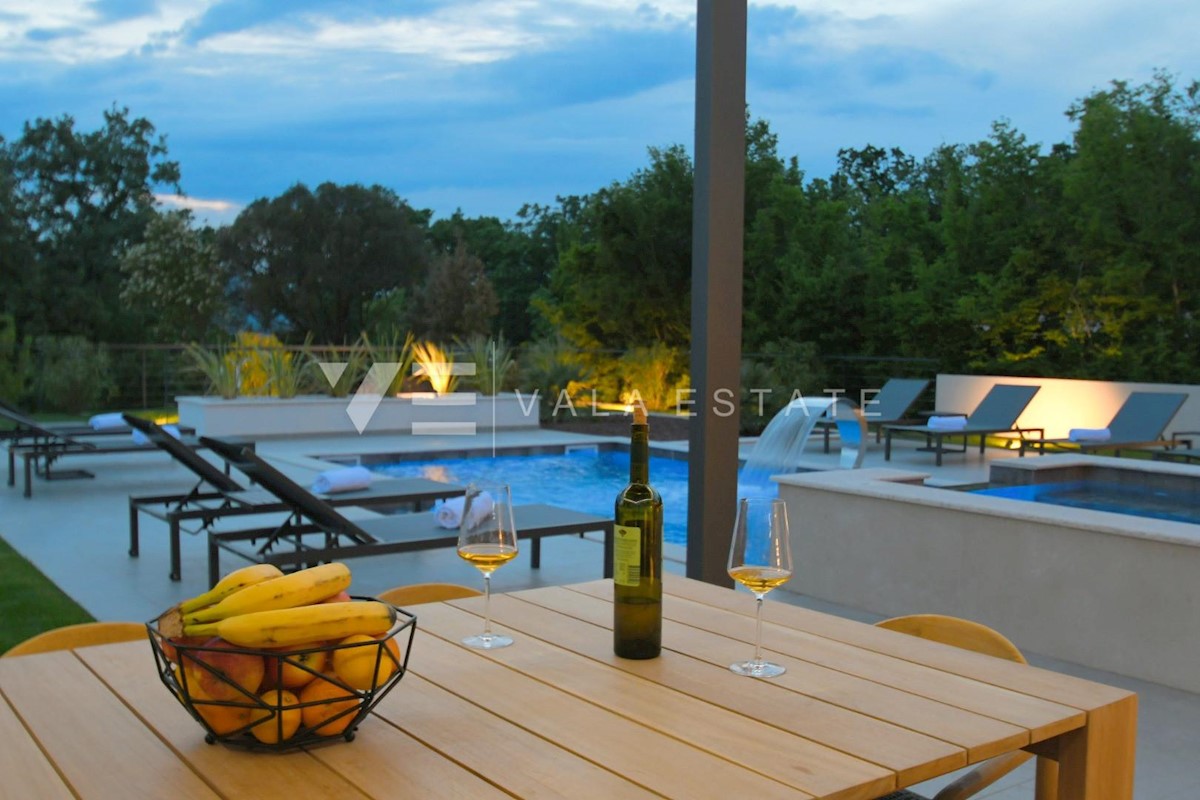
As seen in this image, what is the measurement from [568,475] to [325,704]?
28.7 ft

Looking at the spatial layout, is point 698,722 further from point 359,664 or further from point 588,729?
point 359,664

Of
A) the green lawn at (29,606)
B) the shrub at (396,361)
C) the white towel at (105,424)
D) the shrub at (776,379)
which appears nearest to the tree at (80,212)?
the shrub at (396,361)

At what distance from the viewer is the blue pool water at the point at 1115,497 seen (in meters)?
6.02

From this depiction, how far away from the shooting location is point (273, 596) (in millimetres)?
1161

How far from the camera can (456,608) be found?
1887mm

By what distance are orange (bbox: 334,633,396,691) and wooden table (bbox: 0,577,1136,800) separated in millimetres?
86

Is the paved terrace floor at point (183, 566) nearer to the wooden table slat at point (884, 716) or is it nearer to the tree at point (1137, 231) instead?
the wooden table slat at point (884, 716)

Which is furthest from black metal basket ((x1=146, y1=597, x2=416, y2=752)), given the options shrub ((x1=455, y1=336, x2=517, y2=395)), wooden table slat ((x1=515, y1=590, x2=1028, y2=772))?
shrub ((x1=455, y1=336, x2=517, y2=395))

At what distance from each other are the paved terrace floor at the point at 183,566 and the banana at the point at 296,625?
188cm

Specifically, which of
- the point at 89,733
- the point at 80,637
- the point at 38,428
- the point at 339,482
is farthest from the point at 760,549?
the point at 38,428

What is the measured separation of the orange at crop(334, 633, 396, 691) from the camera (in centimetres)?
117

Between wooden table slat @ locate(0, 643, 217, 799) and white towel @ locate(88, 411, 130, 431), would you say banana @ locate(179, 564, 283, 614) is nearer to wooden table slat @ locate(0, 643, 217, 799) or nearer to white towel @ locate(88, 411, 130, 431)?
wooden table slat @ locate(0, 643, 217, 799)

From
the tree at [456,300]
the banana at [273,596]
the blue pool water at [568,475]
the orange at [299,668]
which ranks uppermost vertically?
the tree at [456,300]

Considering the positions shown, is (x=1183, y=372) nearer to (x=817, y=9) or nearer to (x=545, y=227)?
(x=817, y=9)
